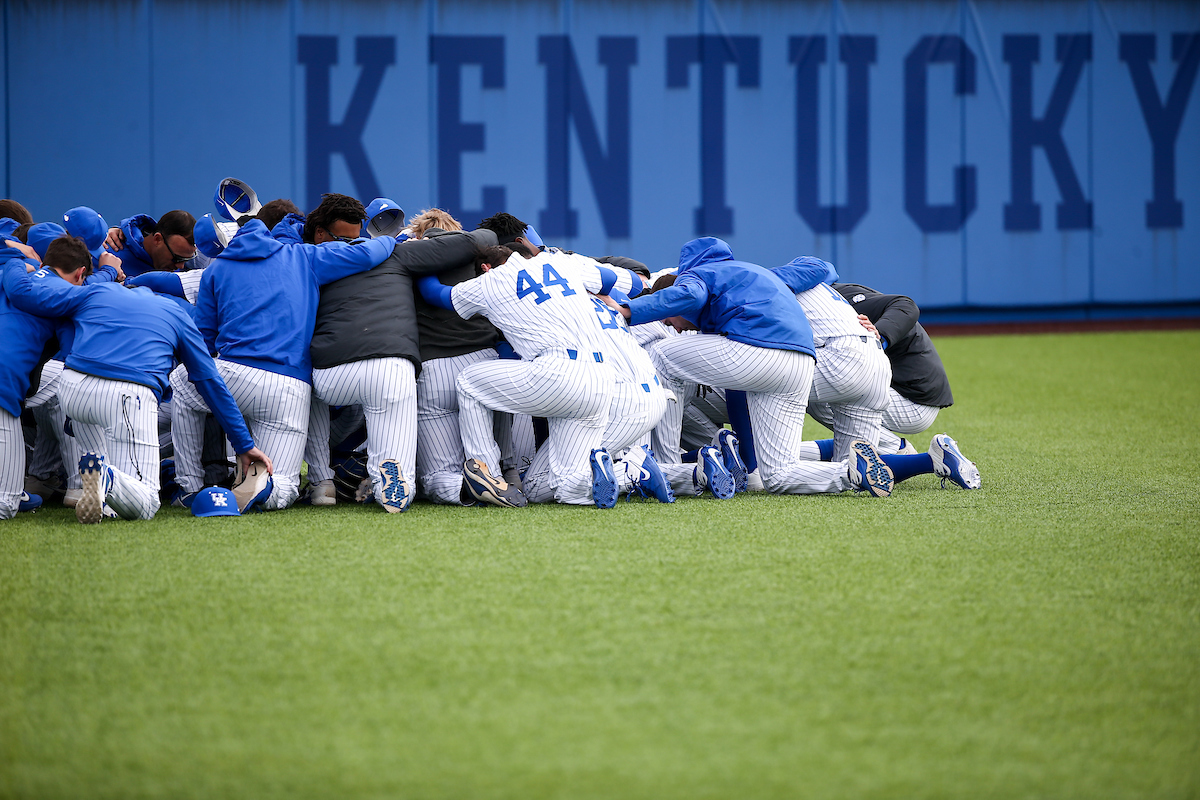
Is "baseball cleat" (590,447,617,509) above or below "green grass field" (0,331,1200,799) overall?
above

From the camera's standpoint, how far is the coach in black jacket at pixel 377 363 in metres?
4.90

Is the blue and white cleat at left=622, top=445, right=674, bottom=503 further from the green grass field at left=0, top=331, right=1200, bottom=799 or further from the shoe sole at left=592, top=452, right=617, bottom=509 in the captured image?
the shoe sole at left=592, top=452, right=617, bottom=509

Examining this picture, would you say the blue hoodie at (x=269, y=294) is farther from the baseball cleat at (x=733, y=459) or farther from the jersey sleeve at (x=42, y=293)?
the baseball cleat at (x=733, y=459)

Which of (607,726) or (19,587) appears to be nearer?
(607,726)

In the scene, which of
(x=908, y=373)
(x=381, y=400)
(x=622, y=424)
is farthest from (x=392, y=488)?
(x=908, y=373)

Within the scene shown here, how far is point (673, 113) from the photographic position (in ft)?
52.1

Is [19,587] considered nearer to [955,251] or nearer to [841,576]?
[841,576]

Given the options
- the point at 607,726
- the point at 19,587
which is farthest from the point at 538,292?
the point at 607,726

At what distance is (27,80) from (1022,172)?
14396mm

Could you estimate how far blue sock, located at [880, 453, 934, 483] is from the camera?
5.31m

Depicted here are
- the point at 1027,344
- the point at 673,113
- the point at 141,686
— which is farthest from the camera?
the point at 673,113

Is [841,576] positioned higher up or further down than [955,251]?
further down

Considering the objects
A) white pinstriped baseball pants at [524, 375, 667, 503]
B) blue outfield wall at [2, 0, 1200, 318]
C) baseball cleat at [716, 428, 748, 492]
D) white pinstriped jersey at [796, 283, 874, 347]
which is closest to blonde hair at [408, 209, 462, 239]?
white pinstriped baseball pants at [524, 375, 667, 503]

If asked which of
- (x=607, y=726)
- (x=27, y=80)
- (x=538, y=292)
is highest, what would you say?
(x=27, y=80)
